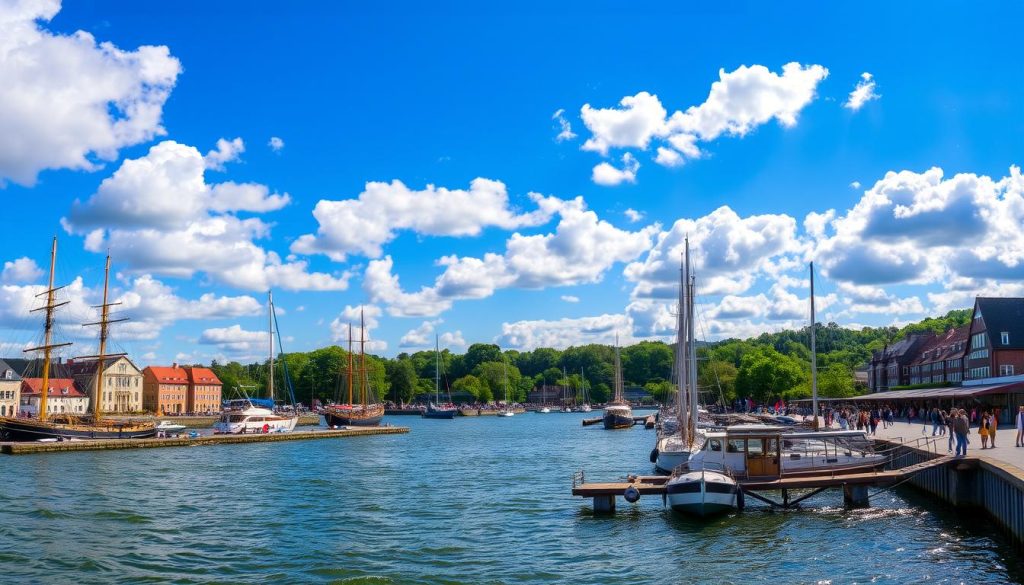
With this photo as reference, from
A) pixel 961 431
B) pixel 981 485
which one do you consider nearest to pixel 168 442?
pixel 961 431

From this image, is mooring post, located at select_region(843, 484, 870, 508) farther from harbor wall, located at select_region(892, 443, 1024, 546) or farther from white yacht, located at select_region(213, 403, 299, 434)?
white yacht, located at select_region(213, 403, 299, 434)

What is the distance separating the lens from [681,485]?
3375 cm

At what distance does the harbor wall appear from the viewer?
1065 inches

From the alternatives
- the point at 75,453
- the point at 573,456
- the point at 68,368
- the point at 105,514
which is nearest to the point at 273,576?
the point at 105,514

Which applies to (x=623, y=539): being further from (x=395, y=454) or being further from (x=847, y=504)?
(x=395, y=454)

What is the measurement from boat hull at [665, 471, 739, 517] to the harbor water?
1.56 feet

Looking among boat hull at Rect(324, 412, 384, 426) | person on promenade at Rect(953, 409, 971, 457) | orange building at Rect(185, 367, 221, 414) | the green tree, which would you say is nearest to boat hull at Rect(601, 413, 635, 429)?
boat hull at Rect(324, 412, 384, 426)

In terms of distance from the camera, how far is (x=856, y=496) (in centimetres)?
3669

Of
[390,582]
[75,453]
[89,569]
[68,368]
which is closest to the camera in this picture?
[390,582]

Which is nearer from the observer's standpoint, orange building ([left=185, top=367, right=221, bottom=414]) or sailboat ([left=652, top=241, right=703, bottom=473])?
sailboat ([left=652, top=241, right=703, bottom=473])

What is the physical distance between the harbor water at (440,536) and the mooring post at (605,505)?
38 cm

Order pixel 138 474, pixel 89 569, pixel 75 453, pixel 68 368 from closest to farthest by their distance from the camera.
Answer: pixel 89 569
pixel 138 474
pixel 75 453
pixel 68 368

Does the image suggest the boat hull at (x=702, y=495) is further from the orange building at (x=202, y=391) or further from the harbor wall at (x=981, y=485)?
the orange building at (x=202, y=391)

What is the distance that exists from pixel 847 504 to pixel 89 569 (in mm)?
28892
